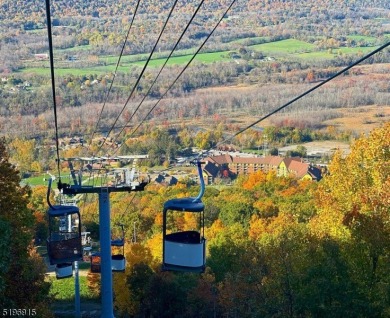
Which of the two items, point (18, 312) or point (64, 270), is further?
point (64, 270)

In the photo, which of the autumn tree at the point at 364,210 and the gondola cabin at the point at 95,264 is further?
the gondola cabin at the point at 95,264

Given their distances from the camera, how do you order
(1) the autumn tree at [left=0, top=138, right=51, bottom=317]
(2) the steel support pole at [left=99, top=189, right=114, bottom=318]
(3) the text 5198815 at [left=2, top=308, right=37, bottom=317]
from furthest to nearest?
(1) the autumn tree at [left=0, top=138, right=51, bottom=317], (3) the text 5198815 at [left=2, top=308, right=37, bottom=317], (2) the steel support pole at [left=99, top=189, right=114, bottom=318]

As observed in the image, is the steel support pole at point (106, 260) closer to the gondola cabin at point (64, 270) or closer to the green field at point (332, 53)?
the gondola cabin at point (64, 270)

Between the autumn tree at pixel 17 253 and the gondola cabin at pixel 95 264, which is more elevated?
the autumn tree at pixel 17 253

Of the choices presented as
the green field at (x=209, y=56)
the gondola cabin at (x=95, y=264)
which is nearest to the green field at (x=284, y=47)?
the green field at (x=209, y=56)

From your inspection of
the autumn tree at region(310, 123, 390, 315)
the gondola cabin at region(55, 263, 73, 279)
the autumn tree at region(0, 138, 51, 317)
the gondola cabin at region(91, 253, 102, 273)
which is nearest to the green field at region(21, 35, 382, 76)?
the gondola cabin at region(91, 253, 102, 273)

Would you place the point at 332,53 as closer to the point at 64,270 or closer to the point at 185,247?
the point at 64,270

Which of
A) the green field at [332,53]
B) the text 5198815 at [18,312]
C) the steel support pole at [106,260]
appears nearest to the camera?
the steel support pole at [106,260]

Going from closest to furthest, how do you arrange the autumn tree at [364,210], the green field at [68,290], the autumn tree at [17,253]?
the autumn tree at [17,253] → the autumn tree at [364,210] → the green field at [68,290]

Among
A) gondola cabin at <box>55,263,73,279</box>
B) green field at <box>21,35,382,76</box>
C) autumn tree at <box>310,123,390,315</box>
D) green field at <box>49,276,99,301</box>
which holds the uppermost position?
green field at <box>21,35,382,76</box>

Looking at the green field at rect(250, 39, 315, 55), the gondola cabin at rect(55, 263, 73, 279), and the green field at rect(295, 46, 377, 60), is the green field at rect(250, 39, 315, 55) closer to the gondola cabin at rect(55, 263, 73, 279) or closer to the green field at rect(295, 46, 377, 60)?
the green field at rect(295, 46, 377, 60)

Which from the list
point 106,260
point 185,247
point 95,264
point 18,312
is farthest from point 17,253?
point 185,247

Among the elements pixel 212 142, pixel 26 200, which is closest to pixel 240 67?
pixel 212 142
